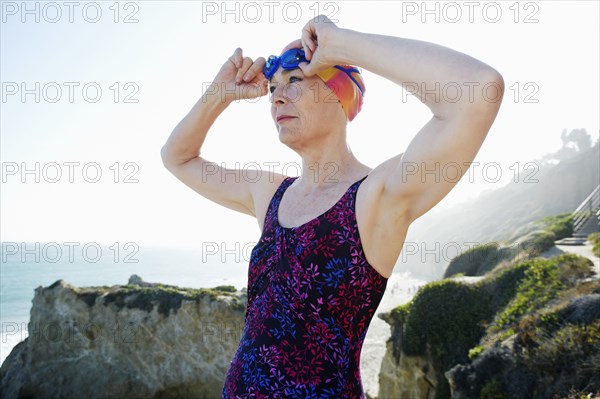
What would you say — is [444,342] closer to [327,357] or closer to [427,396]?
[427,396]

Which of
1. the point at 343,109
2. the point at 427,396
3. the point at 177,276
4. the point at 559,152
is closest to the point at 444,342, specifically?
the point at 427,396

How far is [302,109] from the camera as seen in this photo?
2.17 metres

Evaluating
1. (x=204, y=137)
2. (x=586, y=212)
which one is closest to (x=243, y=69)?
(x=204, y=137)

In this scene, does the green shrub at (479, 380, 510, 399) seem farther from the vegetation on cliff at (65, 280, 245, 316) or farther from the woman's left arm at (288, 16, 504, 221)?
the vegetation on cliff at (65, 280, 245, 316)

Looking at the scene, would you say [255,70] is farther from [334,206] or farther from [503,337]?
[503,337]

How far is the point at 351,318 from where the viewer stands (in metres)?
1.83

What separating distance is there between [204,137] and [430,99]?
159 centimetres

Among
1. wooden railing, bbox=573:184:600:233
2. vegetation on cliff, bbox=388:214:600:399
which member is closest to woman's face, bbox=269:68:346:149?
vegetation on cliff, bbox=388:214:600:399

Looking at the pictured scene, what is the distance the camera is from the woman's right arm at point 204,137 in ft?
8.77

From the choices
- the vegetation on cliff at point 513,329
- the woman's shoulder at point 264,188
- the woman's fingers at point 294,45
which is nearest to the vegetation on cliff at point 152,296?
the vegetation on cliff at point 513,329

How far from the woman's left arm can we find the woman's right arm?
878 millimetres

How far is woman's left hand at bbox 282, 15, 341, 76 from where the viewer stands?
193cm

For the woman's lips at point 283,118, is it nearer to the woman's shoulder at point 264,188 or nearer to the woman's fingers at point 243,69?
the woman's shoulder at point 264,188

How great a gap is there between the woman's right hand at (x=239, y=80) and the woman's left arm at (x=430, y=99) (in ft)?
2.56
